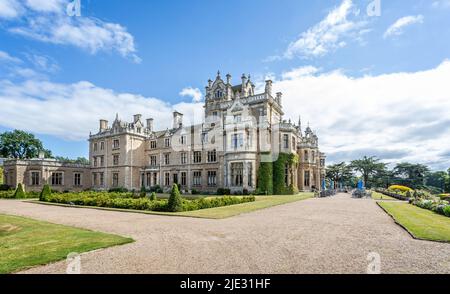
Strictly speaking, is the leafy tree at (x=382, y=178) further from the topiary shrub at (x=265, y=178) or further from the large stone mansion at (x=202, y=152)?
the topiary shrub at (x=265, y=178)

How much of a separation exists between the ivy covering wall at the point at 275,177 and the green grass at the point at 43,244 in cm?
2507

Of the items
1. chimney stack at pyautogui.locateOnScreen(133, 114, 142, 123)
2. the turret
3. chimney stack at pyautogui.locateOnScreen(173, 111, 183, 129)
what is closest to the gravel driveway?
chimney stack at pyautogui.locateOnScreen(173, 111, 183, 129)

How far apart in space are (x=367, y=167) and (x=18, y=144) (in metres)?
88.8

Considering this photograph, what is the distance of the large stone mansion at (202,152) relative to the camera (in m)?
33.5

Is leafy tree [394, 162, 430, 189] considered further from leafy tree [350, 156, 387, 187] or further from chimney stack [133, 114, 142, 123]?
chimney stack [133, 114, 142, 123]

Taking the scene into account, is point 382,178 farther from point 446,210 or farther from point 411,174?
point 446,210

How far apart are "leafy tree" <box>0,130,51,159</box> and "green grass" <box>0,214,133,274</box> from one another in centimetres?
6591

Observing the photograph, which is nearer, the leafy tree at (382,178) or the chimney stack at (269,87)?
the chimney stack at (269,87)

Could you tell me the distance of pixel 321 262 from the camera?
6020mm

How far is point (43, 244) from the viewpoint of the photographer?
764cm

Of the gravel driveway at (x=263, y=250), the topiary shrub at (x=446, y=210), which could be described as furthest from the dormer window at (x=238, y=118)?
the gravel driveway at (x=263, y=250)
